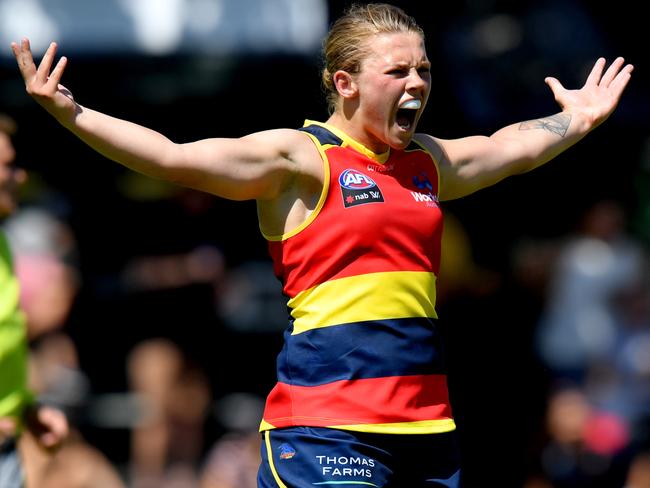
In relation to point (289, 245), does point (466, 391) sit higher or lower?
lower

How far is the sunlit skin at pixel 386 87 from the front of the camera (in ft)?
14.5

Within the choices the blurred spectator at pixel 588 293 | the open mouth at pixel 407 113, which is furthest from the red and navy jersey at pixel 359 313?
the blurred spectator at pixel 588 293

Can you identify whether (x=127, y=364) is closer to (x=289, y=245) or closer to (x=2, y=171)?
(x=2, y=171)

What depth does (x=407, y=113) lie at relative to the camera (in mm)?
4496

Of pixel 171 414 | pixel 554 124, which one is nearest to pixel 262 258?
pixel 171 414

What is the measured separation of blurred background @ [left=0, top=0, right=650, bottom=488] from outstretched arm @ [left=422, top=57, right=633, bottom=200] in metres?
3.50

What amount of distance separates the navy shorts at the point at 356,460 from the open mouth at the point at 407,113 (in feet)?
3.65

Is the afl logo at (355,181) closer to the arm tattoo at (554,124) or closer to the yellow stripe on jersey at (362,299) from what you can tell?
the yellow stripe on jersey at (362,299)

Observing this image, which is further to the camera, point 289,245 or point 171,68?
point 171,68

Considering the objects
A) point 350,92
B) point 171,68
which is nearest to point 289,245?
point 350,92

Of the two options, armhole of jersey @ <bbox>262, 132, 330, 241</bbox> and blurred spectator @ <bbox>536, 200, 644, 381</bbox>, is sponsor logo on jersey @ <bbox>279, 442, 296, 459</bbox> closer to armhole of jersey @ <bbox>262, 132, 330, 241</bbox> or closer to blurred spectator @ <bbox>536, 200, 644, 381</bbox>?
armhole of jersey @ <bbox>262, 132, 330, 241</bbox>

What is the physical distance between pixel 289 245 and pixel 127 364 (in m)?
5.53

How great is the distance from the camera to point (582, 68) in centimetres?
982

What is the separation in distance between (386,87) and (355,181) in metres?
0.36
